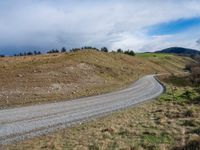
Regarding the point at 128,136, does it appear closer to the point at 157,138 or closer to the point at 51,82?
the point at 157,138

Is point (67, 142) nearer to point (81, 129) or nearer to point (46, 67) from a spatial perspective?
point (81, 129)

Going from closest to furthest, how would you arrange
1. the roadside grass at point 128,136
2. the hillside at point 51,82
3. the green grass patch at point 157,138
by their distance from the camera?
the roadside grass at point 128,136 < the green grass patch at point 157,138 < the hillside at point 51,82

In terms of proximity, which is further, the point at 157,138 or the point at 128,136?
the point at 128,136

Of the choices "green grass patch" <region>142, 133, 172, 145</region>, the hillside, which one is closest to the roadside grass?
"green grass patch" <region>142, 133, 172, 145</region>

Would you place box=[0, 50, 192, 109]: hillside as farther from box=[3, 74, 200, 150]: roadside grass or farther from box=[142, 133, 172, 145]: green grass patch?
box=[142, 133, 172, 145]: green grass patch

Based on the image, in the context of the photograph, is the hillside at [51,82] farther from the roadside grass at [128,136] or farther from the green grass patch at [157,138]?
the green grass patch at [157,138]

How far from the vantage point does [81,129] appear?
19188mm

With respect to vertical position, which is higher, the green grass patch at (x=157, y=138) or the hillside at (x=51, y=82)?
the hillside at (x=51, y=82)

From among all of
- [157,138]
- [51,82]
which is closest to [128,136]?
[157,138]

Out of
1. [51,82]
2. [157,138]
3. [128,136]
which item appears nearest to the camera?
[157,138]

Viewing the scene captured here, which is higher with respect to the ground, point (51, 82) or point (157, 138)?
point (51, 82)

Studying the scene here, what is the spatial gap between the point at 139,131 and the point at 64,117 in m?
8.29

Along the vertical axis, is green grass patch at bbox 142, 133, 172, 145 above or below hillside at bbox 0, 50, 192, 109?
below

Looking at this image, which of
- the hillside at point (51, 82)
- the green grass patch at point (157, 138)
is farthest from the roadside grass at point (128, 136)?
the hillside at point (51, 82)
